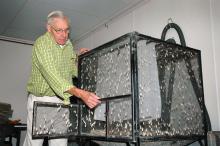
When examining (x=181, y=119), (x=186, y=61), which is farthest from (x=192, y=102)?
(x=186, y=61)

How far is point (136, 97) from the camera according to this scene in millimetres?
1417

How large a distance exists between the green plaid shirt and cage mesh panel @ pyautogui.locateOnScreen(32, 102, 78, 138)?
4.3 inches

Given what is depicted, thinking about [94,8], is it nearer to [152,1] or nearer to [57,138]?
[152,1]

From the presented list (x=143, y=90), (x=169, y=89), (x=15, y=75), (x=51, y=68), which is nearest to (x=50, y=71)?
(x=51, y=68)

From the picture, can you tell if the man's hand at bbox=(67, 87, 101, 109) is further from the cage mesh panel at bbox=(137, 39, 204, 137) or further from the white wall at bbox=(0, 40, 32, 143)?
the white wall at bbox=(0, 40, 32, 143)

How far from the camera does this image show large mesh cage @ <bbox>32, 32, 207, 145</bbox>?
4.87ft

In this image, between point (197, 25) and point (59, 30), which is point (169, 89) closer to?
point (59, 30)

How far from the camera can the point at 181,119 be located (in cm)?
170

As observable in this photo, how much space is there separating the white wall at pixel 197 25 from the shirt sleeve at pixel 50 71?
3.96 ft

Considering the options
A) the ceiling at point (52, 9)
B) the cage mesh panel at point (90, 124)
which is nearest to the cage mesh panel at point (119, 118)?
the cage mesh panel at point (90, 124)

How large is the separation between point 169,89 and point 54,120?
2.53 ft

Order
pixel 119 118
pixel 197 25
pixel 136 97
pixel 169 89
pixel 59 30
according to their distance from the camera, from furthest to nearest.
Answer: pixel 197 25 → pixel 59 30 → pixel 169 89 → pixel 119 118 → pixel 136 97

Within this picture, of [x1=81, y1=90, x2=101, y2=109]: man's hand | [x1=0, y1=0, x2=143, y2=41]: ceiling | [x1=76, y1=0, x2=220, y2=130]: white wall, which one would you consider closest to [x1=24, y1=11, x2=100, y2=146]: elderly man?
[x1=81, y1=90, x2=101, y2=109]: man's hand

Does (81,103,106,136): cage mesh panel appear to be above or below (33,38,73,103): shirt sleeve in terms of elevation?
below
